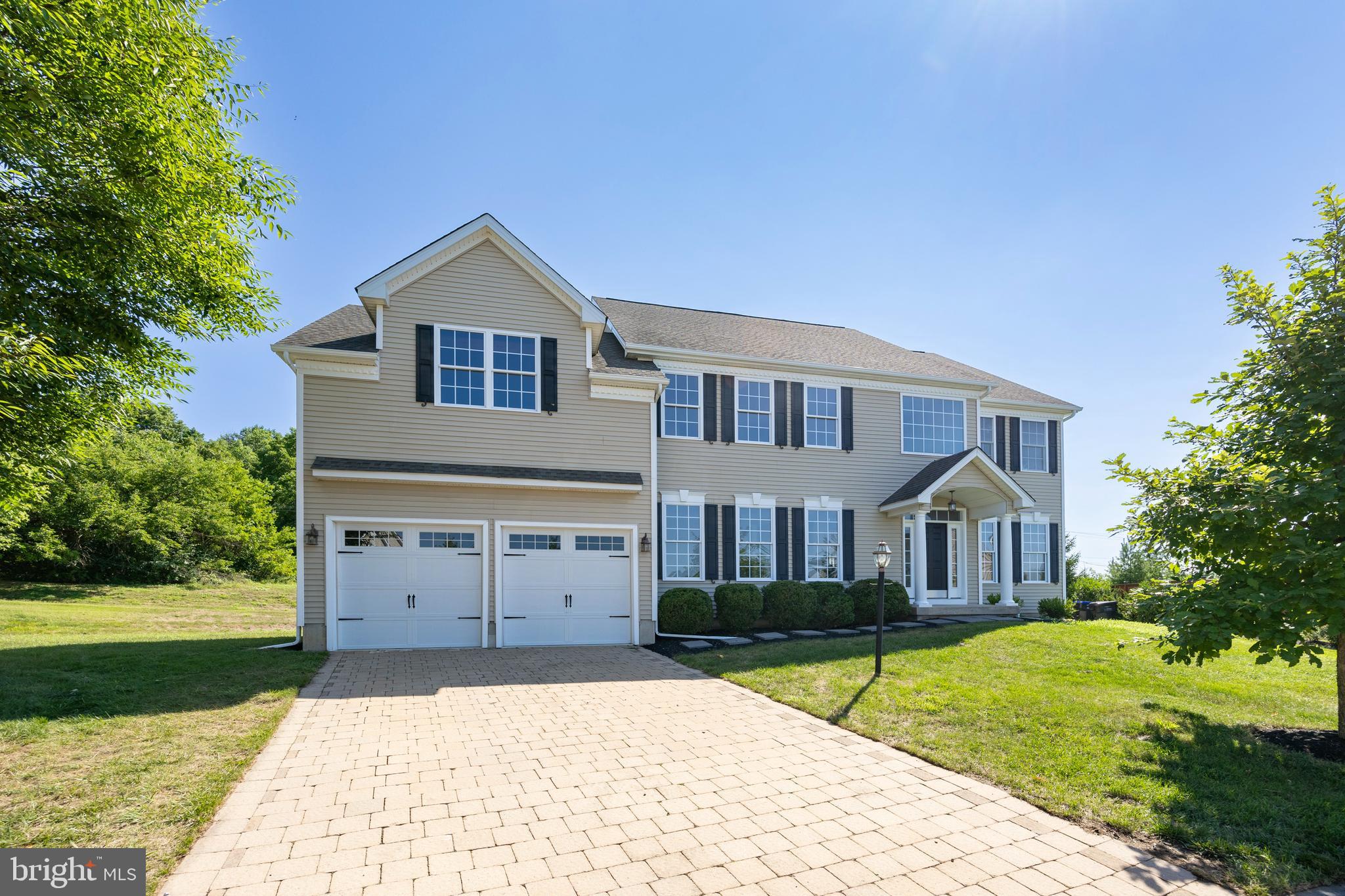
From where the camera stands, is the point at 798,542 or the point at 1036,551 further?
the point at 1036,551

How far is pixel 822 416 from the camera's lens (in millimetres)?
16156

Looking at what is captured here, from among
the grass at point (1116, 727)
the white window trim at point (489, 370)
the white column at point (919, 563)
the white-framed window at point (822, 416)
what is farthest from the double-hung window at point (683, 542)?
the white column at point (919, 563)

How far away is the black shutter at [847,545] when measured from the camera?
15828 mm

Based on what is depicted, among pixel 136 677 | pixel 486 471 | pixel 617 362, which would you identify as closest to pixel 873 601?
pixel 617 362

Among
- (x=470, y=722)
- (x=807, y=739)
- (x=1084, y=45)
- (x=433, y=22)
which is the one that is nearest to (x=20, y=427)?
(x=470, y=722)

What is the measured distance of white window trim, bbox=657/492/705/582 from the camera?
1446 centimetres

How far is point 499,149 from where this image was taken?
11.0 metres

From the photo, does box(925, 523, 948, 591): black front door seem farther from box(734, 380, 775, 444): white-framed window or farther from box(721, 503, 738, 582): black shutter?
box(721, 503, 738, 582): black shutter

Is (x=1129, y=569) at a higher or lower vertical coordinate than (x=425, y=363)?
lower

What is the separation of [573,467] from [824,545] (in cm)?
688

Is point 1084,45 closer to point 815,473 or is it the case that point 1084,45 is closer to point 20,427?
point 815,473

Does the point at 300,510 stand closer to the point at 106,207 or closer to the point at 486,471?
the point at 486,471

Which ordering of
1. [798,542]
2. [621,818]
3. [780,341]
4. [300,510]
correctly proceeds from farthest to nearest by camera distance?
1. [780,341]
2. [798,542]
3. [300,510]
4. [621,818]

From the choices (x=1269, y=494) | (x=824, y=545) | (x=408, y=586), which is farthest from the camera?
(x=824, y=545)
